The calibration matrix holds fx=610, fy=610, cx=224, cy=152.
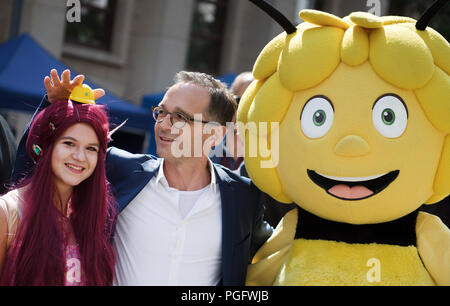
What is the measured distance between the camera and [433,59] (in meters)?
2.55

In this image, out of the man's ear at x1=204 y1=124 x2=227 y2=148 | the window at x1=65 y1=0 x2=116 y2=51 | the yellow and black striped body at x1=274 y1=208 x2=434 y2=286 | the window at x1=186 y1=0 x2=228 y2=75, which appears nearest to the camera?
the yellow and black striped body at x1=274 y1=208 x2=434 y2=286

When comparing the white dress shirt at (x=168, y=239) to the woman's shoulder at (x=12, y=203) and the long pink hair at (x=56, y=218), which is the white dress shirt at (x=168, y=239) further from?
the woman's shoulder at (x=12, y=203)

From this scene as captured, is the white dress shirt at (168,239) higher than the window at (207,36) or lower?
lower

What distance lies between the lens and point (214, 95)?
10.6 ft

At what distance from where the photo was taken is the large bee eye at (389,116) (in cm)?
246

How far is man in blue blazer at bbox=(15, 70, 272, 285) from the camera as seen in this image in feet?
9.11

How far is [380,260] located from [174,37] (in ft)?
27.3

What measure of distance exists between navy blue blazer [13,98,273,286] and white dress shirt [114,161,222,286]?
56mm

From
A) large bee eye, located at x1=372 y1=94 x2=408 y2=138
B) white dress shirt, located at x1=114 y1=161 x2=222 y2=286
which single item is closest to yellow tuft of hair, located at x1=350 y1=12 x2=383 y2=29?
large bee eye, located at x1=372 y1=94 x2=408 y2=138

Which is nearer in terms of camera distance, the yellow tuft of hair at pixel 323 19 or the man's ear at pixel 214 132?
the yellow tuft of hair at pixel 323 19

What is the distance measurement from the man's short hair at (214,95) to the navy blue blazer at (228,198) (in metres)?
0.30

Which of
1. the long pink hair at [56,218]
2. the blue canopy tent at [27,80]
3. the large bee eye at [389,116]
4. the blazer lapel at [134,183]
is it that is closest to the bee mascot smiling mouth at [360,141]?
the large bee eye at [389,116]

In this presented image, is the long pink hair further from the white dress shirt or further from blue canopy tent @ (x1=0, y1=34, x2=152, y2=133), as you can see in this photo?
blue canopy tent @ (x1=0, y1=34, x2=152, y2=133)

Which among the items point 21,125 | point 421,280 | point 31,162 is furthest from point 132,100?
point 421,280
